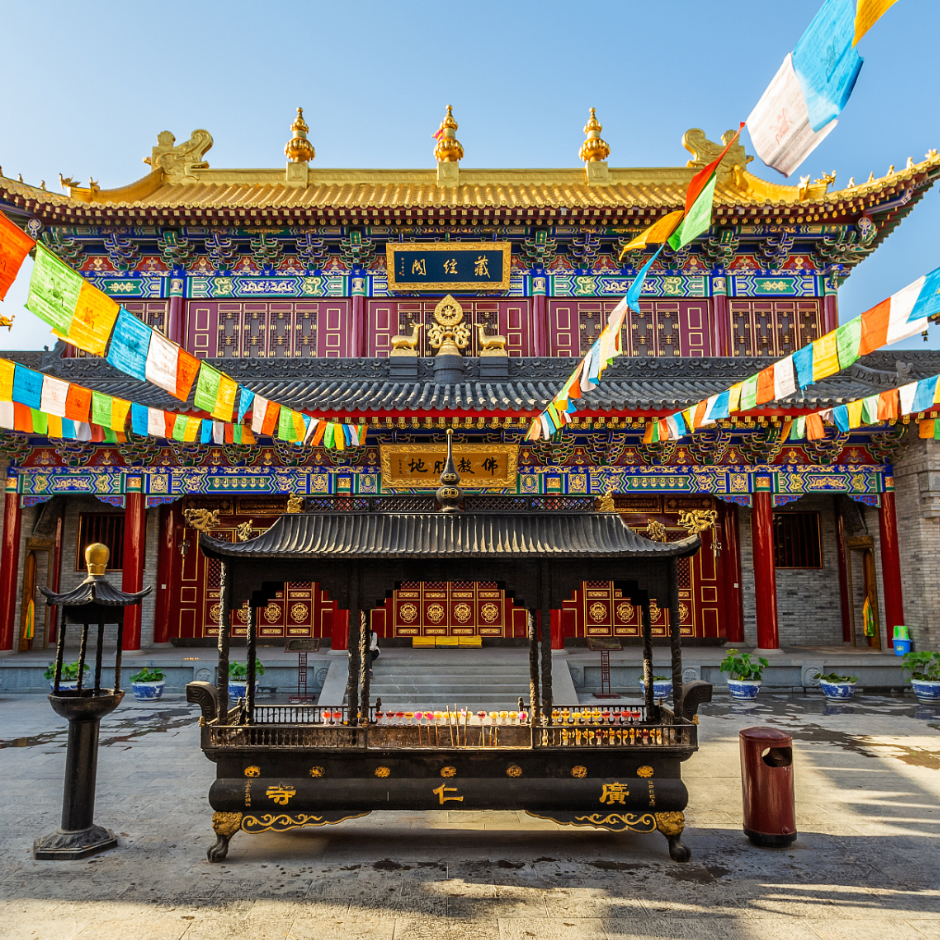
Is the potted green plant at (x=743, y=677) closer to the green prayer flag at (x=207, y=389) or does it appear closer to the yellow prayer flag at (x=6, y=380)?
the green prayer flag at (x=207, y=389)

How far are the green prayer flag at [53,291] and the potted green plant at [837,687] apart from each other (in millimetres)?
12403

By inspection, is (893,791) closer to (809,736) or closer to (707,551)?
(809,736)

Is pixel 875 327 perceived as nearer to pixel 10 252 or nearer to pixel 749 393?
pixel 749 393

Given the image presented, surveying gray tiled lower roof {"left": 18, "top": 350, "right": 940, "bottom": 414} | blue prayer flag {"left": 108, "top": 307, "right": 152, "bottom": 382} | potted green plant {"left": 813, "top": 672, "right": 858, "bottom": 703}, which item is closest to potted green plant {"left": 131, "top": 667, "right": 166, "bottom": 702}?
gray tiled lower roof {"left": 18, "top": 350, "right": 940, "bottom": 414}

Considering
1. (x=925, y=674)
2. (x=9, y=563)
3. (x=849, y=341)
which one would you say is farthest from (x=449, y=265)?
(x=925, y=674)

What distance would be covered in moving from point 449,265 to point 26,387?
33.5 feet

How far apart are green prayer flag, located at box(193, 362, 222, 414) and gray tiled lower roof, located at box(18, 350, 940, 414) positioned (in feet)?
15.4

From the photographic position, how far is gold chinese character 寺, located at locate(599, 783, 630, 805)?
5.56m

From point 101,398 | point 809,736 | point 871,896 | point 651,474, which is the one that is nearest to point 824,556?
point 651,474

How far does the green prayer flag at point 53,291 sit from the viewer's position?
4.39 meters

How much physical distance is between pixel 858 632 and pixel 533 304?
9.90 m

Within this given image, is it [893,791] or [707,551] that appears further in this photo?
[707,551]

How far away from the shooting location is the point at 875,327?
5.37 meters

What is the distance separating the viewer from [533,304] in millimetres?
15227
